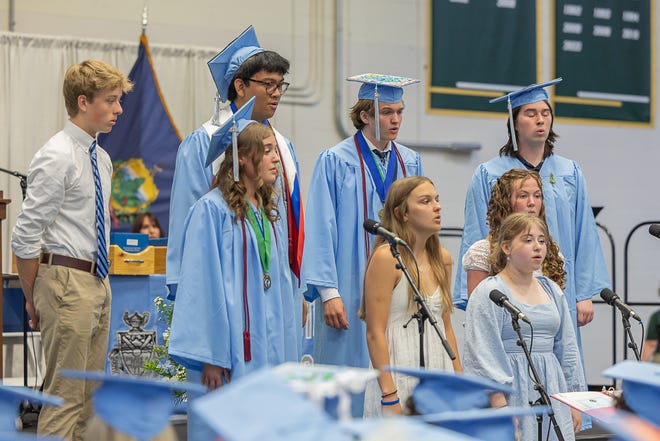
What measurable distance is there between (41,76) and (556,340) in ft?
17.3

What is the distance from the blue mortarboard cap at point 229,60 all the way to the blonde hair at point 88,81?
0.46m

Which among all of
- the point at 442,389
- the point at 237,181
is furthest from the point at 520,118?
the point at 442,389

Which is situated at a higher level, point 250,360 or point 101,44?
point 101,44

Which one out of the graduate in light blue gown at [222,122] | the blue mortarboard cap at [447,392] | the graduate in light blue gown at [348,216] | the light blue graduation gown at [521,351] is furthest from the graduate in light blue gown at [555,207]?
the blue mortarboard cap at [447,392]

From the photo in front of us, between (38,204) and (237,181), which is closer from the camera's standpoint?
(237,181)

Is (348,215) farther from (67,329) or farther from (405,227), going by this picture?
(67,329)

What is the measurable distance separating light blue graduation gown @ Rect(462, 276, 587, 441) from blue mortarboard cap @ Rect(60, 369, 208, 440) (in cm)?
195

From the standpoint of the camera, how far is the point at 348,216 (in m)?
4.76

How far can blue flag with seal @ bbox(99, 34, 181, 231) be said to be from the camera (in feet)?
27.4

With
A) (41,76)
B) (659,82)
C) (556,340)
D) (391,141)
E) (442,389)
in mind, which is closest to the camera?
(442,389)

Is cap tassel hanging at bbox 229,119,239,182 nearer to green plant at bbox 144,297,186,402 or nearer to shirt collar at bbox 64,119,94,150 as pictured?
shirt collar at bbox 64,119,94,150

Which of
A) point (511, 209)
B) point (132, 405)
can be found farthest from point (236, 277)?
point (132, 405)

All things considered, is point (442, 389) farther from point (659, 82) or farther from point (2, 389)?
point (659, 82)

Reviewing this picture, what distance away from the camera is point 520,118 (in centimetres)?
507
